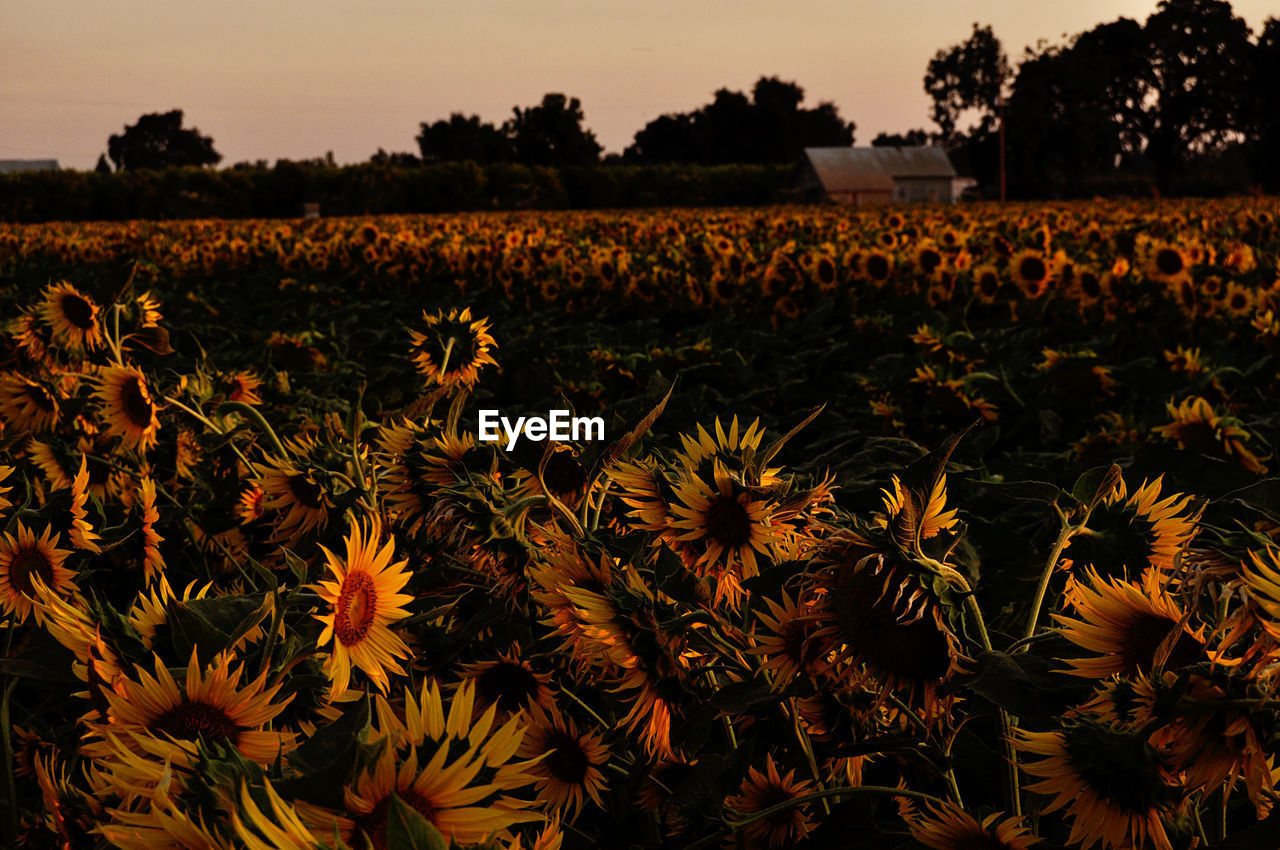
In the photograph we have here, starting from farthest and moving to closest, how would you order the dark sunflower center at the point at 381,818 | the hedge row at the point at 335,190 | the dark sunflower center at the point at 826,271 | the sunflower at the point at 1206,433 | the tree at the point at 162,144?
the tree at the point at 162,144 < the hedge row at the point at 335,190 < the dark sunflower center at the point at 826,271 < the sunflower at the point at 1206,433 < the dark sunflower center at the point at 381,818

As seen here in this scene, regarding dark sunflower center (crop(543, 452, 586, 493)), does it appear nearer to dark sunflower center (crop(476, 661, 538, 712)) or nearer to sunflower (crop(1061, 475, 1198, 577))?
dark sunflower center (crop(476, 661, 538, 712))

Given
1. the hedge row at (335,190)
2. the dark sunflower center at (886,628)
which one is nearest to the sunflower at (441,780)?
the dark sunflower center at (886,628)

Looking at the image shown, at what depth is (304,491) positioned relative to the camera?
1.60m

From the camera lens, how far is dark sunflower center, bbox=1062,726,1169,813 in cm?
70

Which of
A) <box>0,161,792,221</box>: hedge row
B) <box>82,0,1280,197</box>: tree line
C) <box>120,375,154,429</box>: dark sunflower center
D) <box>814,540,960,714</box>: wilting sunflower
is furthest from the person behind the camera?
<box>82,0,1280,197</box>: tree line

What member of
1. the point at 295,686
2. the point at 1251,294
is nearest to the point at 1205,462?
the point at 295,686

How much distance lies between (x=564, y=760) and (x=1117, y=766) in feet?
1.87

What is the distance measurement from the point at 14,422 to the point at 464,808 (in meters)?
2.34

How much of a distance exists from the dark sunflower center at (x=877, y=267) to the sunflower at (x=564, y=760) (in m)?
6.71

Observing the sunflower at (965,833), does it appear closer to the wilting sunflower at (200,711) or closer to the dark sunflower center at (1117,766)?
the dark sunflower center at (1117,766)

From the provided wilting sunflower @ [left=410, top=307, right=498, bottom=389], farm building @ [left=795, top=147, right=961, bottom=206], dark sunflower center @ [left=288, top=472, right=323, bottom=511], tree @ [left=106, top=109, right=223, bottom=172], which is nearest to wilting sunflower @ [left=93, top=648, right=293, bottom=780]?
dark sunflower center @ [left=288, top=472, right=323, bottom=511]

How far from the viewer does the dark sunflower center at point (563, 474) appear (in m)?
1.29

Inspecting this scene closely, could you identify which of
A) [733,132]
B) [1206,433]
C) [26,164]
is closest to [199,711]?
[1206,433]

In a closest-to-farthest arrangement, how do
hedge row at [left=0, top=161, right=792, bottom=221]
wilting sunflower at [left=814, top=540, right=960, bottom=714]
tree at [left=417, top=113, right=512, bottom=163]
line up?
wilting sunflower at [left=814, top=540, right=960, bottom=714], hedge row at [left=0, top=161, right=792, bottom=221], tree at [left=417, top=113, right=512, bottom=163]
